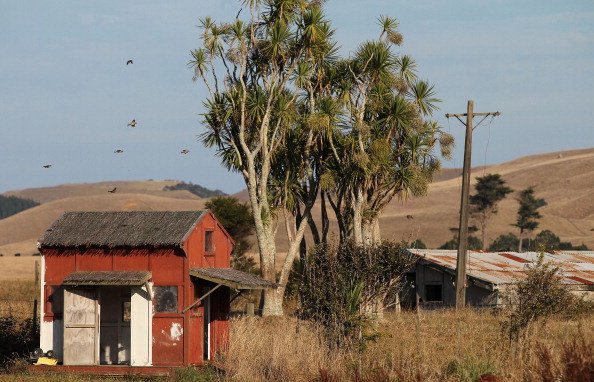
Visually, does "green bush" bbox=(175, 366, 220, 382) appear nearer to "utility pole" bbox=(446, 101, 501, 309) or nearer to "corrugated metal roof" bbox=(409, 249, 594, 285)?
"utility pole" bbox=(446, 101, 501, 309)

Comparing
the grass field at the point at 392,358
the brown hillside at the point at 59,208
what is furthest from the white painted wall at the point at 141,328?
the brown hillside at the point at 59,208

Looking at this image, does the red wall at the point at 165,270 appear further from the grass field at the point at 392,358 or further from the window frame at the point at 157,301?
the grass field at the point at 392,358

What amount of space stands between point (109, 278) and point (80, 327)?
1.61 metres

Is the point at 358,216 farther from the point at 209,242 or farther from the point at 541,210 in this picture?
the point at 541,210

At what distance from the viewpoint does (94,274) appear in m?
28.9

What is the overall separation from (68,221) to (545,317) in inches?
552

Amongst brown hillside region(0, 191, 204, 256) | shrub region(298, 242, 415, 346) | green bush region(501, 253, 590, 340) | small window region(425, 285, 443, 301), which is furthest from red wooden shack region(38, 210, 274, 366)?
brown hillside region(0, 191, 204, 256)

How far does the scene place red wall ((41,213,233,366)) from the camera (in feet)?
93.2

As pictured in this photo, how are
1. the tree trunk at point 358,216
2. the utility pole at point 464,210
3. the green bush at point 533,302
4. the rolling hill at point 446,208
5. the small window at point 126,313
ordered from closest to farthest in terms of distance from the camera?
the green bush at point 533,302, the small window at point 126,313, the utility pole at point 464,210, the tree trunk at point 358,216, the rolling hill at point 446,208

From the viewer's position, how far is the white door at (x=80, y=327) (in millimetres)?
28531

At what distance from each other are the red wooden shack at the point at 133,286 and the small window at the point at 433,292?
21.4 meters

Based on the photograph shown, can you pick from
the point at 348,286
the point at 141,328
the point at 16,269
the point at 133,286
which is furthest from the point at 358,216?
the point at 16,269

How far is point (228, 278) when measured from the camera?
95.2 ft

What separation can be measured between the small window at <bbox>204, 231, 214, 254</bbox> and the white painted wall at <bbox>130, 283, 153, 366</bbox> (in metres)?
2.73
